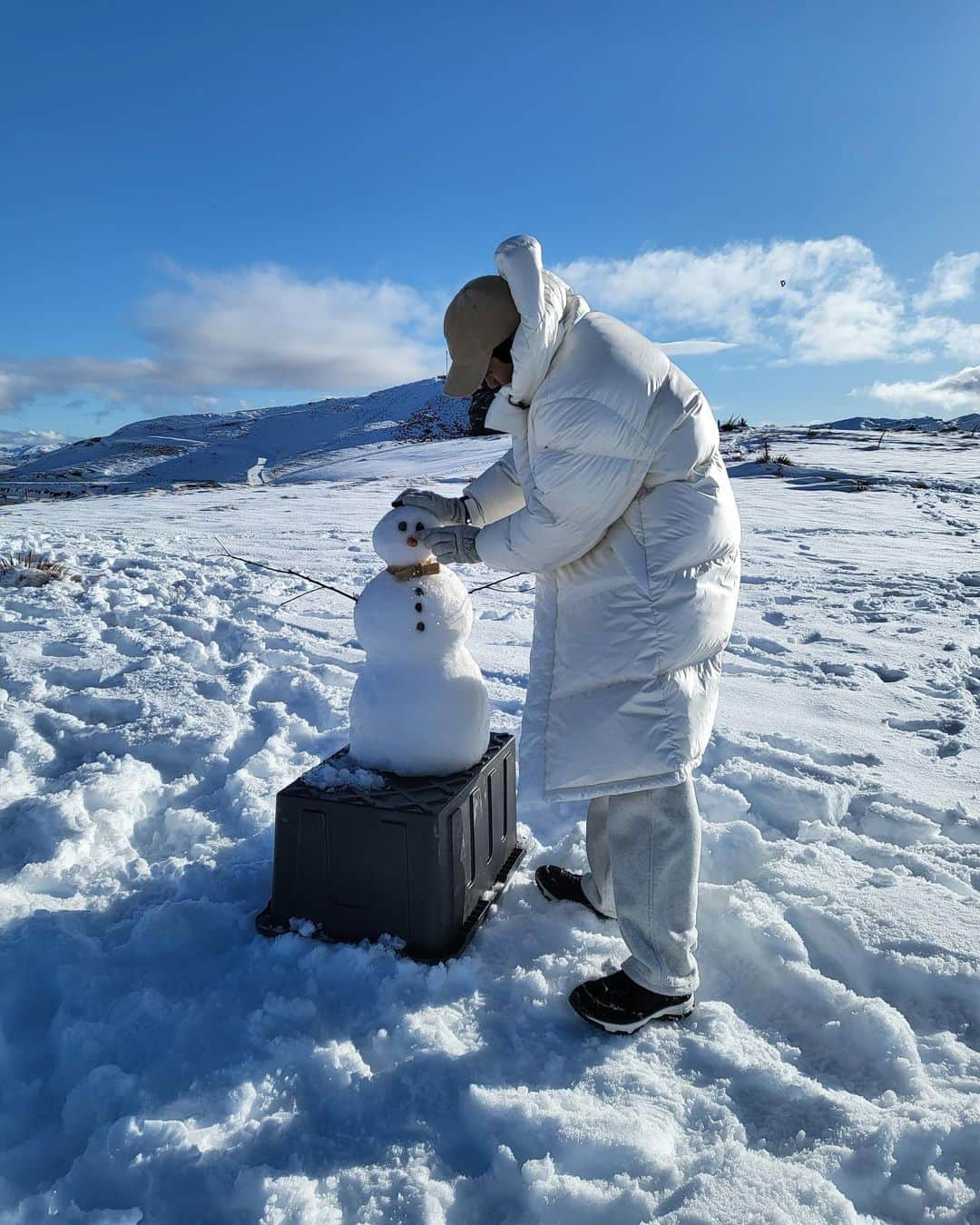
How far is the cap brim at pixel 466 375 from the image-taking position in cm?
172

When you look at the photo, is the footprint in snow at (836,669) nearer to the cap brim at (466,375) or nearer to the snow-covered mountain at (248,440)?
the cap brim at (466,375)

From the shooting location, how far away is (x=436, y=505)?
203cm

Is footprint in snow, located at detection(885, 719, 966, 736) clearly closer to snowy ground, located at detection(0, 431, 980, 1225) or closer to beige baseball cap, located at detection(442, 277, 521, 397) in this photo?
snowy ground, located at detection(0, 431, 980, 1225)

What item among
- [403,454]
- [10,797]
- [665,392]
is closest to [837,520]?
[665,392]

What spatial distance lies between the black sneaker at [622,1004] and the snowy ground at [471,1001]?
0.04 m

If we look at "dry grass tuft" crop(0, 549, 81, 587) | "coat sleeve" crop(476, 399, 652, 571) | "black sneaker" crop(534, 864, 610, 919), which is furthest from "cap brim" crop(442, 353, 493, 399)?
"dry grass tuft" crop(0, 549, 81, 587)

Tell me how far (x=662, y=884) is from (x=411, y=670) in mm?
796

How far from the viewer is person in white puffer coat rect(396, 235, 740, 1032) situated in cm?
160

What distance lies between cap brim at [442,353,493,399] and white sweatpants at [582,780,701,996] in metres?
1.02

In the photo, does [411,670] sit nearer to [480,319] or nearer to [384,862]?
[384,862]

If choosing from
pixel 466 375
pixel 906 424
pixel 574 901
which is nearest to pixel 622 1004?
pixel 574 901

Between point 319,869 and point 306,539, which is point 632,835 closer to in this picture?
point 319,869

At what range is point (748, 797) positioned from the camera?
105 inches

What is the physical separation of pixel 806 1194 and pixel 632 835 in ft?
2.27
